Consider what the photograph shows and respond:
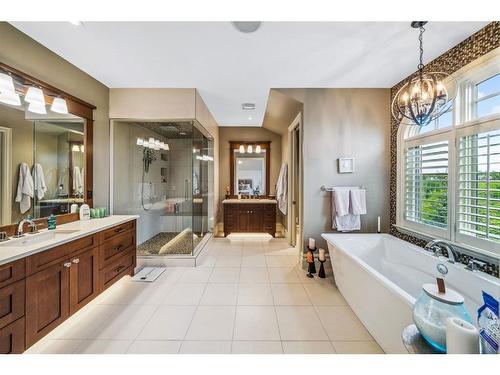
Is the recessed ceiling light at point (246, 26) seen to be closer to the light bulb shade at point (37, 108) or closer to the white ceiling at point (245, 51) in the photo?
the white ceiling at point (245, 51)

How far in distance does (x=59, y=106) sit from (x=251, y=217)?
3.79 m

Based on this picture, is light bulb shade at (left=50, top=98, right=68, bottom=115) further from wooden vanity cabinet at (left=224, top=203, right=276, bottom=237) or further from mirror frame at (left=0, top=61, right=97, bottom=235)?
wooden vanity cabinet at (left=224, top=203, right=276, bottom=237)

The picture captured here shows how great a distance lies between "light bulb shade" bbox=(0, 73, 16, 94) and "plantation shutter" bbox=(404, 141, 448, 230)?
4.30 m

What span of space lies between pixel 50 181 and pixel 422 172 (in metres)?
4.35

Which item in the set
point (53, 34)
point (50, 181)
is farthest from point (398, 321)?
point (53, 34)

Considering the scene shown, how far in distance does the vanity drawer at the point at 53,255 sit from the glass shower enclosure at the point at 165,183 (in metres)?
1.34

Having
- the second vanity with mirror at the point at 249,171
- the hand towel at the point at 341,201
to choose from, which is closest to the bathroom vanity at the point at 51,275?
the hand towel at the point at 341,201

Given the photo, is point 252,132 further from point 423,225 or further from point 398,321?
point 398,321

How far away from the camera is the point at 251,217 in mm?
5004

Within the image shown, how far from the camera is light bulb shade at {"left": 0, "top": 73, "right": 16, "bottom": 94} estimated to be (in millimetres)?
1797

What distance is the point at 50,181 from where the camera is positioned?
2.28 metres

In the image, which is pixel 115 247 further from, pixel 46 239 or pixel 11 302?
pixel 11 302

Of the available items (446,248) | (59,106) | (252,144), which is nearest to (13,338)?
(59,106)

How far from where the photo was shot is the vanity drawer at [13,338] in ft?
4.40
